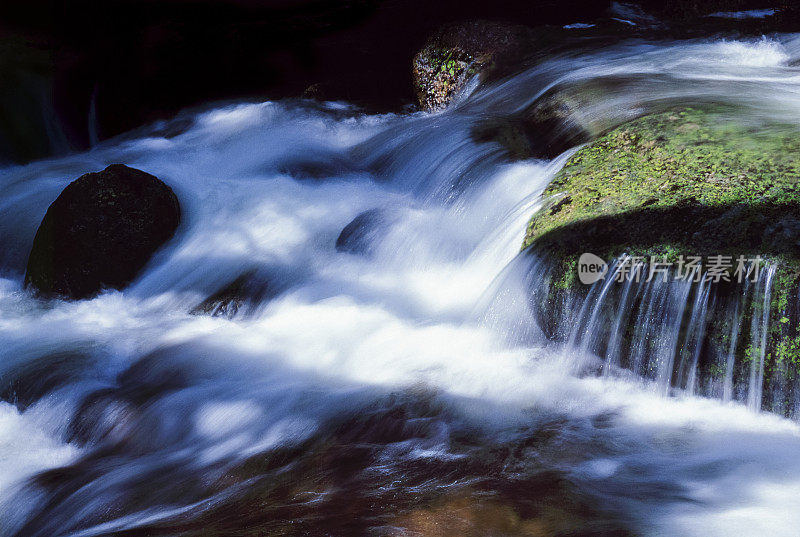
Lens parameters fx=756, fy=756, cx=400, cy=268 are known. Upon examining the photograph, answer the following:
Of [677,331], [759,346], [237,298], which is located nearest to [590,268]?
[677,331]

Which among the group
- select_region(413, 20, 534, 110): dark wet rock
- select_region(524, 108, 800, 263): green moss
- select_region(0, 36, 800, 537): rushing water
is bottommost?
select_region(0, 36, 800, 537): rushing water

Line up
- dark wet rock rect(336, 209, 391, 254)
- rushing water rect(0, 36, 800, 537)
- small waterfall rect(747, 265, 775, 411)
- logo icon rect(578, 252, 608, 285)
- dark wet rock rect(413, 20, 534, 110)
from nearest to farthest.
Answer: rushing water rect(0, 36, 800, 537)
small waterfall rect(747, 265, 775, 411)
logo icon rect(578, 252, 608, 285)
dark wet rock rect(336, 209, 391, 254)
dark wet rock rect(413, 20, 534, 110)

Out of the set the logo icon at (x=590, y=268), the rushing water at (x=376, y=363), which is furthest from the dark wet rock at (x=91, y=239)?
the logo icon at (x=590, y=268)

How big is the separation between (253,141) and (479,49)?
116 inches

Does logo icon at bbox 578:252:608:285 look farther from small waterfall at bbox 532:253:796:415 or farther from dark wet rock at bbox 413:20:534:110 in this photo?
dark wet rock at bbox 413:20:534:110

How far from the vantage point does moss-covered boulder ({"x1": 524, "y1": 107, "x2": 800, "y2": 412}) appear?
3770 mm

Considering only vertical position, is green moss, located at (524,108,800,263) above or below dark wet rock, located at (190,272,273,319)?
above

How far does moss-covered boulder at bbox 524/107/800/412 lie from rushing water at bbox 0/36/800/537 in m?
0.08

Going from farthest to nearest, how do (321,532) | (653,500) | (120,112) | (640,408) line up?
(120,112) < (640,408) < (653,500) < (321,532)

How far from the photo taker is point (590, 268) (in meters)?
4.33

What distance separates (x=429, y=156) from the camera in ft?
23.6

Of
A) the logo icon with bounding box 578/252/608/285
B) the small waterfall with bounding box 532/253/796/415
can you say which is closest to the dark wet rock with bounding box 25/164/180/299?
the small waterfall with bounding box 532/253/796/415

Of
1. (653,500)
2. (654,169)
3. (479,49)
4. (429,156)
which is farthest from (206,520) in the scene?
(479,49)

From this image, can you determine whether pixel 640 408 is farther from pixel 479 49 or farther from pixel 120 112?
pixel 120 112
